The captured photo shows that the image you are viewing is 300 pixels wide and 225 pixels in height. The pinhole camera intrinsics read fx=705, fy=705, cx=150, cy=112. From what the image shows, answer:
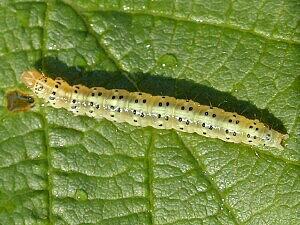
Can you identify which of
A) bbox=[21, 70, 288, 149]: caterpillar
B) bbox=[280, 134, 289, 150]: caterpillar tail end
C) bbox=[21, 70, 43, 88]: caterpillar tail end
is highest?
bbox=[21, 70, 43, 88]: caterpillar tail end

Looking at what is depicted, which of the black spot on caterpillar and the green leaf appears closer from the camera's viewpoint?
the green leaf

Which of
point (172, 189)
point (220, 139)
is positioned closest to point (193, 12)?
point (220, 139)

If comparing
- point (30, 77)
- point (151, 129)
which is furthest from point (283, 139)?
point (30, 77)

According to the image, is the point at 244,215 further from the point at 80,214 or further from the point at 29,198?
the point at 29,198

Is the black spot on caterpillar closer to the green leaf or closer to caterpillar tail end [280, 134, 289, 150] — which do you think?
the green leaf

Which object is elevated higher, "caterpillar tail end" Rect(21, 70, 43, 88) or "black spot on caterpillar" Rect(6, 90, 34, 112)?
"caterpillar tail end" Rect(21, 70, 43, 88)

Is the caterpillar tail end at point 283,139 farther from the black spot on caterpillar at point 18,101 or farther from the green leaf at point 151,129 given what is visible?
the black spot on caterpillar at point 18,101

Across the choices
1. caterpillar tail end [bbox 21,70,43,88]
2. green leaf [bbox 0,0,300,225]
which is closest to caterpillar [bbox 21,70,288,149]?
caterpillar tail end [bbox 21,70,43,88]
